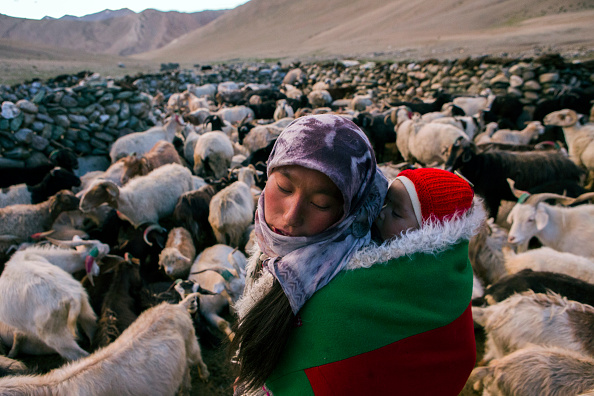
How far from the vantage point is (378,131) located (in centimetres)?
956

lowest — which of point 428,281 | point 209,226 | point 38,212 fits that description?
point 209,226

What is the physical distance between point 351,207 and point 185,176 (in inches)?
221

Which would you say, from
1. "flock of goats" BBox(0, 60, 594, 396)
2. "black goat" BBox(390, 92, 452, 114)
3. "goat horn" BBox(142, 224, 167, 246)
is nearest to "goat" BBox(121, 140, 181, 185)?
"flock of goats" BBox(0, 60, 594, 396)

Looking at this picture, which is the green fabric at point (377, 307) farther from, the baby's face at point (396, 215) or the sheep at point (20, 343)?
the sheep at point (20, 343)

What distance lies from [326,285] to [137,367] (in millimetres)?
2210

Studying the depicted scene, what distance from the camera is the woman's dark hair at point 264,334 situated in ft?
3.64

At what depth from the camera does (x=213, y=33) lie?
85.4 metres

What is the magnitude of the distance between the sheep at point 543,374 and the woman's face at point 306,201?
215 cm

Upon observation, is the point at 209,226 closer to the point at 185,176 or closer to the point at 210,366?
the point at 185,176

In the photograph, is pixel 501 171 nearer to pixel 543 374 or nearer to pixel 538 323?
pixel 538 323

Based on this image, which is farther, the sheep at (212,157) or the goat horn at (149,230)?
the sheep at (212,157)

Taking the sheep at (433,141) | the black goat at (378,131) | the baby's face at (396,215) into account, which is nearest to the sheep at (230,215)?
the baby's face at (396,215)

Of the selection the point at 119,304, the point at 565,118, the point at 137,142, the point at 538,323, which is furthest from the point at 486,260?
the point at 137,142

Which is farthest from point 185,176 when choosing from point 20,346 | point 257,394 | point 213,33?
point 213,33
